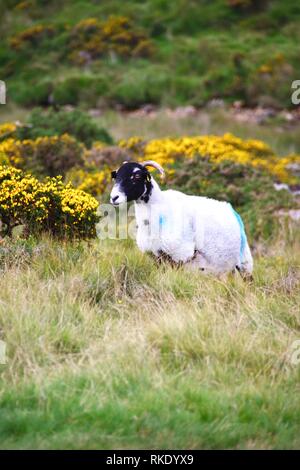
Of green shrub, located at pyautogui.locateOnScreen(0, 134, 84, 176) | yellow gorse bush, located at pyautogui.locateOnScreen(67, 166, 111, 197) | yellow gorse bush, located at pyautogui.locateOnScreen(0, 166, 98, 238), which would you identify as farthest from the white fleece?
green shrub, located at pyautogui.locateOnScreen(0, 134, 84, 176)

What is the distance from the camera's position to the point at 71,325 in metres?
7.66

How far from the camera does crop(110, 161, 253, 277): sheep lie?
917 cm

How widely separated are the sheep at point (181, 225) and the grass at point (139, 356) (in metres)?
0.33

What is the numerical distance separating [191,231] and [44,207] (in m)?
1.92

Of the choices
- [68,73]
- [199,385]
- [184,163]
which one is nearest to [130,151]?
[184,163]

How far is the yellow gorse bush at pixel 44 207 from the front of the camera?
981 cm

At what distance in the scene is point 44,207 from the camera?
975 cm

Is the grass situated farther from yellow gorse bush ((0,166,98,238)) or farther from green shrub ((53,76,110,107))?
green shrub ((53,76,110,107))

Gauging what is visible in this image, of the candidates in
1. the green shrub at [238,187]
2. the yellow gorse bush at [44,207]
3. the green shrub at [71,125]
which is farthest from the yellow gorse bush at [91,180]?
the yellow gorse bush at [44,207]

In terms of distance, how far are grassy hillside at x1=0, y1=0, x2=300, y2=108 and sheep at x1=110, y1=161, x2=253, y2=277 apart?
72.3 feet

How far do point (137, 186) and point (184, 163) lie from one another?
603 centimetres

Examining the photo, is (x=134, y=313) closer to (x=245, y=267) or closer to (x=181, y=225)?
(x=181, y=225)

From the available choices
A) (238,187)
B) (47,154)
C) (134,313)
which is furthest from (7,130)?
(134,313)

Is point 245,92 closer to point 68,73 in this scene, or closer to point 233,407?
point 68,73
